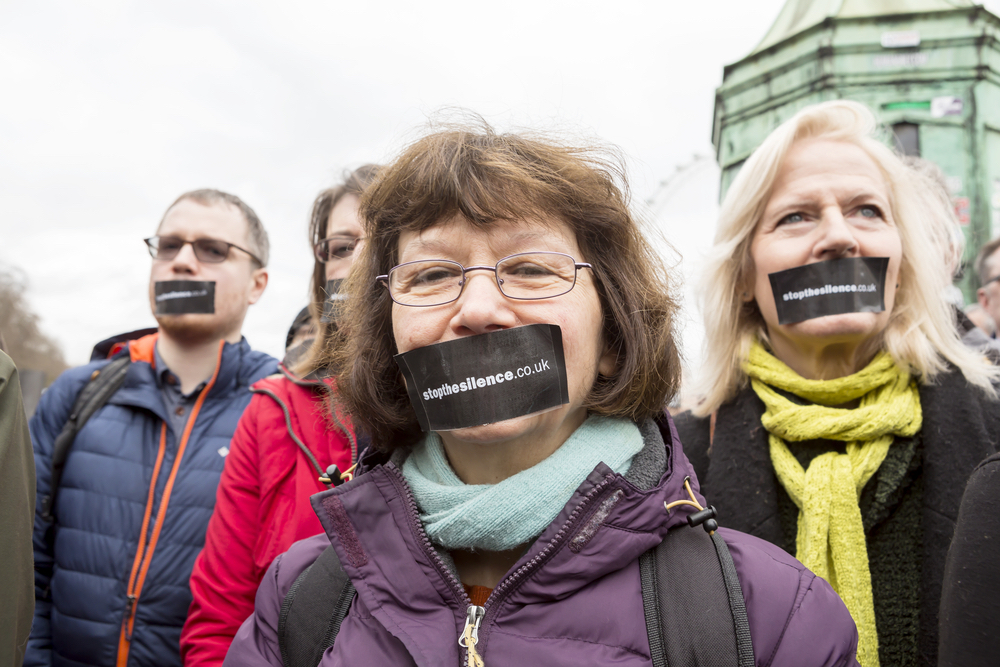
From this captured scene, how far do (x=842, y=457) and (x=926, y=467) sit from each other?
205 mm

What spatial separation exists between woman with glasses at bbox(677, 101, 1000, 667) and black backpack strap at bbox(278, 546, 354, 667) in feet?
3.44

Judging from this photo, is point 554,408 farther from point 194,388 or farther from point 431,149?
point 194,388

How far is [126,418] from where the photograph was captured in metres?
2.40

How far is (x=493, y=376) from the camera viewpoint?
3.98 feet

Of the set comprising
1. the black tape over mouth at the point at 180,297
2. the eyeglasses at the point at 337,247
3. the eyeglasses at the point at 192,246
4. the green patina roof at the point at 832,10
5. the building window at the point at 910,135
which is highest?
the green patina roof at the point at 832,10

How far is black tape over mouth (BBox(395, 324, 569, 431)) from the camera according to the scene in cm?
121

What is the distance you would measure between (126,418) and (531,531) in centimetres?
187

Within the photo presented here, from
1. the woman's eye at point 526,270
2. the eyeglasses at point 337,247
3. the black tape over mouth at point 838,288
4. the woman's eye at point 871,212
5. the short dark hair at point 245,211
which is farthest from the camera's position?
the short dark hair at point 245,211

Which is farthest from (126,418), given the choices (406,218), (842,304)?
(842,304)

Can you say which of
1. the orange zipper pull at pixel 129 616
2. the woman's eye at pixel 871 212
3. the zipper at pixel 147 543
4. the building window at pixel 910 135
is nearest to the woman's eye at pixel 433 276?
the woman's eye at pixel 871 212

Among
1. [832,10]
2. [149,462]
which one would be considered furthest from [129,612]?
[832,10]

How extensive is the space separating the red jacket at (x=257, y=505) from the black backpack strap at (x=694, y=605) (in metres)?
0.98

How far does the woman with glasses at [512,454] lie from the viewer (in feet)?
3.71

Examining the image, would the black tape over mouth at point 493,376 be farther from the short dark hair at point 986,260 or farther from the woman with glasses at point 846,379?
the short dark hair at point 986,260
